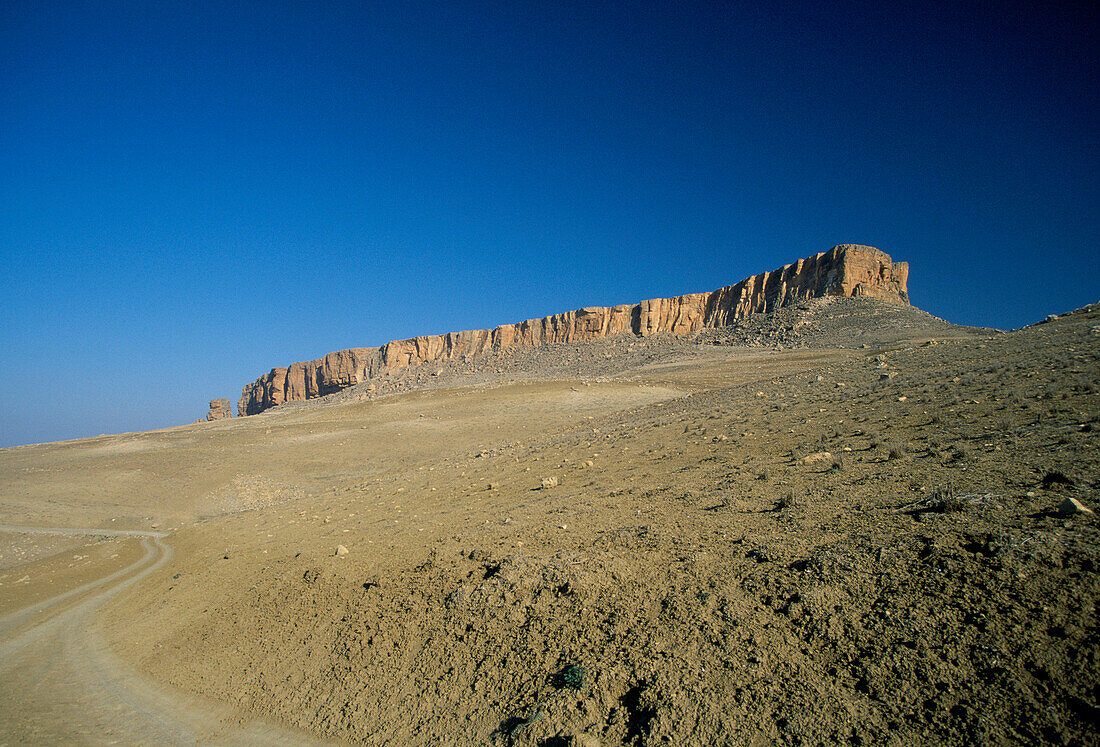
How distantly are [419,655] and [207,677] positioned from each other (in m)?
3.03

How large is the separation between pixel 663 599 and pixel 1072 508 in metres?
3.63

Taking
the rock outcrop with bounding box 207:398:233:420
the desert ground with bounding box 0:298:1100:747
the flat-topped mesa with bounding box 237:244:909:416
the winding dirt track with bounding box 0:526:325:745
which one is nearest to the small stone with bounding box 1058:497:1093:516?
the desert ground with bounding box 0:298:1100:747

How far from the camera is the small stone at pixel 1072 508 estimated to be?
410cm

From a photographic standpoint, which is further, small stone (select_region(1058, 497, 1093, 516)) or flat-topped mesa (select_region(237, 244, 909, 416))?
flat-topped mesa (select_region(237, 244, 909, 416))

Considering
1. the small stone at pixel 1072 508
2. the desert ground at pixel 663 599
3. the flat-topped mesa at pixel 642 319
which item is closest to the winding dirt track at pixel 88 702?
the desert ground at pixel 663 599

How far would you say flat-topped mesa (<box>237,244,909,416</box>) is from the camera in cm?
5788

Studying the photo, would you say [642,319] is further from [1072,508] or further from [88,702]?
[88,702]

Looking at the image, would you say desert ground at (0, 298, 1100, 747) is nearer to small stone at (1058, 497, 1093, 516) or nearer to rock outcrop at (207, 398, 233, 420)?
small stone at (1058, 497, 1093, 516)

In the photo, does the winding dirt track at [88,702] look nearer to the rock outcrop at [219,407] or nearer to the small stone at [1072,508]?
the small stone at [1072,508]

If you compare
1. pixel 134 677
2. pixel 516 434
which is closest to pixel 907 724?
pixel 134 677

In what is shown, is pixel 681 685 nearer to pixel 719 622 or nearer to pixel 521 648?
pixel 719 622

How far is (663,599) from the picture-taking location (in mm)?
4680

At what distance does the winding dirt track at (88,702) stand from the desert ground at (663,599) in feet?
0.14

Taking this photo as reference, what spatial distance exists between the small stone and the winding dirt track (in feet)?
23.8
